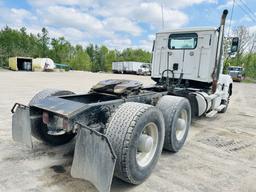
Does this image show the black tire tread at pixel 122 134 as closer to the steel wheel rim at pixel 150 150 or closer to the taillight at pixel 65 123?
the steel wheel rim at pixel 150 150

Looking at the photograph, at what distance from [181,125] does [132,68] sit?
1497 inches

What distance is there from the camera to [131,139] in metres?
2.63

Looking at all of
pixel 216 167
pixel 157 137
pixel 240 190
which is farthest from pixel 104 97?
pixel 240 190

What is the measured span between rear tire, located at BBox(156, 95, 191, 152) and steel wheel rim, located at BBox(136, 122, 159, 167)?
504 mm

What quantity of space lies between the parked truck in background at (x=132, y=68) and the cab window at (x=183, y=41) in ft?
106

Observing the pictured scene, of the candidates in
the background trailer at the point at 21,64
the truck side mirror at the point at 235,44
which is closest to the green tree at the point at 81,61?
the background trailer at the point at 21,64

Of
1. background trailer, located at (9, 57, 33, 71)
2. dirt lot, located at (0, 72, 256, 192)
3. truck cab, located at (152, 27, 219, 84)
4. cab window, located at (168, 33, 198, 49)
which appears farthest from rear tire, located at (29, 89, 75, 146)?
background trailer, located at (9, 57, 33, 71)

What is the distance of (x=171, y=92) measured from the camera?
511cm

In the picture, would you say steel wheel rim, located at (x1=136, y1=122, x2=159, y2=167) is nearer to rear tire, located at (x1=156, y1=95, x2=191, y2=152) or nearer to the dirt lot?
the dirt lot

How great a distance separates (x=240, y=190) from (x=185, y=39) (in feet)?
14.1

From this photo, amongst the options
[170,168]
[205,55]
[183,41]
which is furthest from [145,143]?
[183,41]

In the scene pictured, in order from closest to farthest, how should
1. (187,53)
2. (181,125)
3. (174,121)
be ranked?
(174,121), (181,125), (187,53)

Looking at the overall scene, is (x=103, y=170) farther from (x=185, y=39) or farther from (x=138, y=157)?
(x=185, y=39)

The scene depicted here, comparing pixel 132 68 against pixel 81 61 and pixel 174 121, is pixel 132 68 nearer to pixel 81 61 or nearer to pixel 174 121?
pixel 81 61
